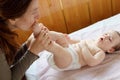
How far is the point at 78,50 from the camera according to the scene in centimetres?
135

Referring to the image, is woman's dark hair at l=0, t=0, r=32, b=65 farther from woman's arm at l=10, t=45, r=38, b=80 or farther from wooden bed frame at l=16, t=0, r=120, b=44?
wooden bed frame at l=16, t=0, r=120, b=44

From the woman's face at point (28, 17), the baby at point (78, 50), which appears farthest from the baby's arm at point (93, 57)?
the woman's face at point (28, 17)

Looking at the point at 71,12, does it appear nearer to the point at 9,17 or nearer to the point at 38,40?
the point at 38,40

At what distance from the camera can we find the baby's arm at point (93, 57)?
50.6 inches

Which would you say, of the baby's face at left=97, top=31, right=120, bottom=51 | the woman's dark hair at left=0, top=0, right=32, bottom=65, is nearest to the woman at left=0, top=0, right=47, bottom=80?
the woman's dark hair at left=0, top=0, right=32, bottom=65

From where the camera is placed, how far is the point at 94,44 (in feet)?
4.58

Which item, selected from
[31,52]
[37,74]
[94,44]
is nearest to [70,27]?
[94,44]

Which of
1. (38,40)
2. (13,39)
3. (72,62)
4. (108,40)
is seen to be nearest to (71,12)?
(108,40)

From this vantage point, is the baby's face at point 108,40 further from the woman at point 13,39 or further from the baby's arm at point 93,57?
the woman at point 13,39

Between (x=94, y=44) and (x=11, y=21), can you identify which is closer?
(x=11, y=21)

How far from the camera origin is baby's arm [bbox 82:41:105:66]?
129cm

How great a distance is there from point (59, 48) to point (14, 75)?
0.30m

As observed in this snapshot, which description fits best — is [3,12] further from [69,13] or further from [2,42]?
[69,13]

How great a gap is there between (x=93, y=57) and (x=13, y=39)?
1.68 ft
